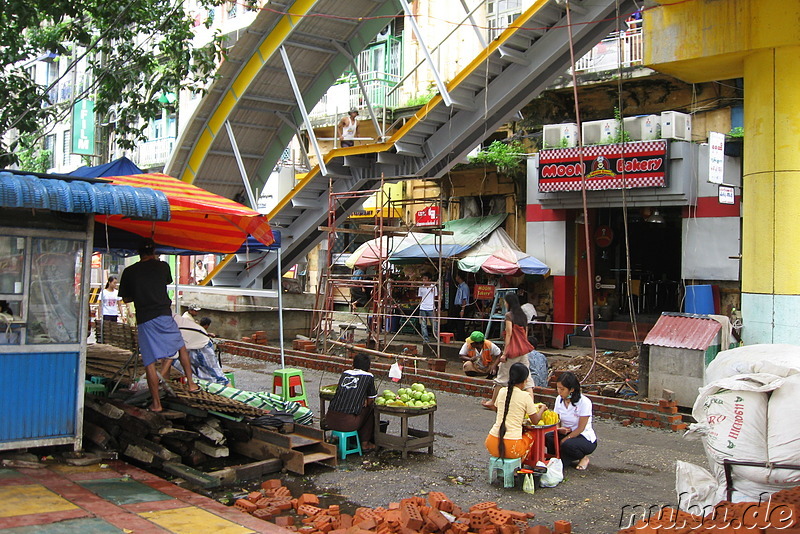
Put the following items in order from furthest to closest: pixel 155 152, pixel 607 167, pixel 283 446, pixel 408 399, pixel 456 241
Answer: pixel 155 152
pixel 456 241
pixel 607 167
pixel 408 399
pixel 283 446

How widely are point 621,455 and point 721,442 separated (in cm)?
364

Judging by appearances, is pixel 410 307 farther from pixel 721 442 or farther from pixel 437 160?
pixel 721 442

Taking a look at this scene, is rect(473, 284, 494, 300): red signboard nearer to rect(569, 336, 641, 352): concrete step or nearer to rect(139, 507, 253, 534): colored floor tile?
rect(569, 336, 641, 352): concrete step

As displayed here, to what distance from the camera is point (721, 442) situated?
602 cm

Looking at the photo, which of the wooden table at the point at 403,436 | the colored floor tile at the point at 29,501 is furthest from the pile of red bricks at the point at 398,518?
the wooden table at the point at 403,436

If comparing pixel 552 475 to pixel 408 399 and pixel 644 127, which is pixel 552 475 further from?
pixel 644 127

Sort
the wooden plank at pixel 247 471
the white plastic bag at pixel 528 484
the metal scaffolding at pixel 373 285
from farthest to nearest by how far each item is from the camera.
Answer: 1. the metal scaffolding at pixel 373 285
2. the white plastic bag at pixel 528 484
3. the wooden plank at pixel 247 471

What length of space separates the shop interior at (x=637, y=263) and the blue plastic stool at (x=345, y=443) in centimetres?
1231

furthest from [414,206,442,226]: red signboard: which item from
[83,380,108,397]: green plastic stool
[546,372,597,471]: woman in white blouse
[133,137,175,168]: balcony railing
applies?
[546,372,597,471]: woman in white blouse

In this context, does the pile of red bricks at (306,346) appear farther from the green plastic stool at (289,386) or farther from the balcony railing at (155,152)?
the balcony railing at (155,152)

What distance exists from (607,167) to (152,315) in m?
12.4

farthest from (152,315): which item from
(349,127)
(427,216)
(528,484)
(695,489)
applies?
(349,127)

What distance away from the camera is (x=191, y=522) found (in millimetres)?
6207

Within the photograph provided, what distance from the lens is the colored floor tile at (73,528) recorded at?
5637 mm
